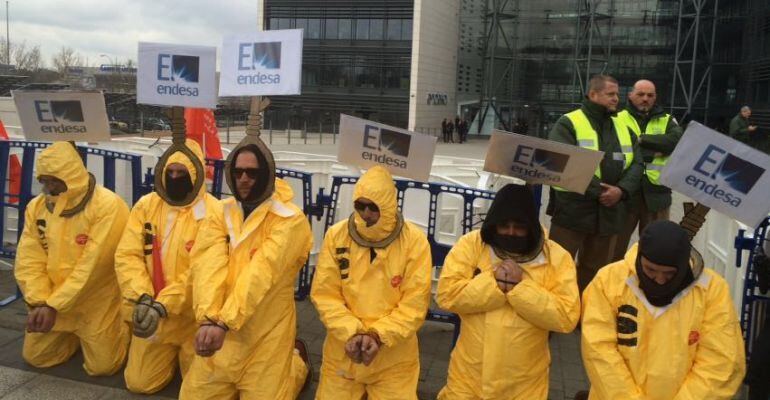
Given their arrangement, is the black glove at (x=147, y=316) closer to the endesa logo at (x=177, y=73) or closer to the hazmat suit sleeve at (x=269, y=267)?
the hazmat suit sleeve at (x=269, y=267)

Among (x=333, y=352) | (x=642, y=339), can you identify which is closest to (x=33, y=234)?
(x=333, y=352)

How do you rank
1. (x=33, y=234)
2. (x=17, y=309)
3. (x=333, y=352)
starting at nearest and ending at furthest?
(x=333, y=352) < (x=33, y=234) < (x=17, y=309)

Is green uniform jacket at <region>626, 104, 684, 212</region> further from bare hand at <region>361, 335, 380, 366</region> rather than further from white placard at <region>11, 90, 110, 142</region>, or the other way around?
white placard at <region>11, 90, 110, 142</region>

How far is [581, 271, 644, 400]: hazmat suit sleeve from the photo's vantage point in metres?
3.25

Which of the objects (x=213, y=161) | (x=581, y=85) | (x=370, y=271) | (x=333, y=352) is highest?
(x=581, y=85)

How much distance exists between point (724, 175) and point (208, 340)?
2.94 m

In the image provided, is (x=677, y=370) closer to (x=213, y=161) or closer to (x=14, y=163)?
(x=213, y=161)

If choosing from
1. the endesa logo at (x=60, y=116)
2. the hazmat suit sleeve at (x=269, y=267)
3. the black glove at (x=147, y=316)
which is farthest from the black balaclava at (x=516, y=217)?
the endesa logo at (x=60, y=116)

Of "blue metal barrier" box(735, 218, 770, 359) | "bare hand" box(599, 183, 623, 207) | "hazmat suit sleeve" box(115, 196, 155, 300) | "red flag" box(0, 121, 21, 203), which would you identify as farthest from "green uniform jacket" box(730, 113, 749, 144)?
"red flag" box(0, 121, 21, 203)

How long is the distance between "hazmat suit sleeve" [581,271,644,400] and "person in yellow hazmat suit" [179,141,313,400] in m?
1.82

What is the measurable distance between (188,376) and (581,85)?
107 feet

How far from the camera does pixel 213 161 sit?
5820 mm

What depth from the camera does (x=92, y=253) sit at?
178 inches

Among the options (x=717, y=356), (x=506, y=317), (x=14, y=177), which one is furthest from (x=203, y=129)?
(x=717, y=356)
